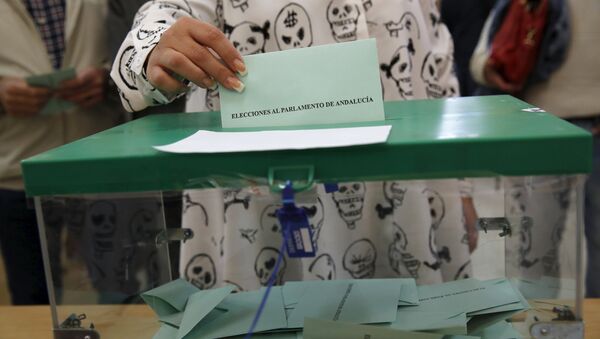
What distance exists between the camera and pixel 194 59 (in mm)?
738

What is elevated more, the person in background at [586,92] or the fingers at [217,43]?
the fingers at [217,43]

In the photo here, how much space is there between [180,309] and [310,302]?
17 centimetres

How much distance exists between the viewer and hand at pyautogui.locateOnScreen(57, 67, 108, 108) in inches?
62.7

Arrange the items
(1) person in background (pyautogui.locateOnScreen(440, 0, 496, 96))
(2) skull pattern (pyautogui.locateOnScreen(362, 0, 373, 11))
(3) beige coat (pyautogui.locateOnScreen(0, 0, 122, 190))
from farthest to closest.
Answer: (1) person in background (pyautogui.locateOnScreen(440, 0, 496, 96))
(3) beige coat (pyautogui.locateOnScreen(0, 0, 122, 190))
(2) skull pattern (pyautogui.locateOnScreen(362, 0, 373, 11))

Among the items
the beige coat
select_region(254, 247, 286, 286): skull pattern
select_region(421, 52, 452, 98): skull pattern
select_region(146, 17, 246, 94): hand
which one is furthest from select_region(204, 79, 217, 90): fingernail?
the beige coat

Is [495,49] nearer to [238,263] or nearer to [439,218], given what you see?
[439,218]

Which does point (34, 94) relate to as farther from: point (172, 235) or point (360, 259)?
point (360, 259)

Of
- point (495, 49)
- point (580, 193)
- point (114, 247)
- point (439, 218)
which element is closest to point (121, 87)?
point (114, 247)

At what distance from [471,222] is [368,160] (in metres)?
0.28

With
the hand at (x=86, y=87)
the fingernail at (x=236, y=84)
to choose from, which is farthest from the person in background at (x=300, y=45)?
the hand at (x=86, y=87)

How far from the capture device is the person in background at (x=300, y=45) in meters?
0.74

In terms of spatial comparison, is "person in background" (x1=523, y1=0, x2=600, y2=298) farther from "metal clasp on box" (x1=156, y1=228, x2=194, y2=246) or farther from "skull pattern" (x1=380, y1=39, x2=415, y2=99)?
"metal clasp on box" (x1=156, y1=228, x2=194, y2=246)

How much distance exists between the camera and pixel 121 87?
85cm

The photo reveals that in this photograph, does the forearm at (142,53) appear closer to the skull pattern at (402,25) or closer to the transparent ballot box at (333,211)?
the transparent ballot box at (333,211)
